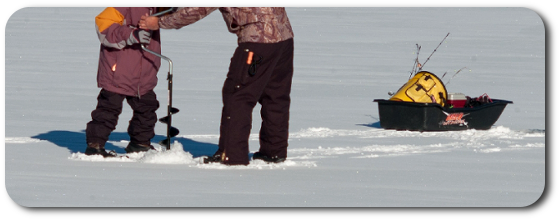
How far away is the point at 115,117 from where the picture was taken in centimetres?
709

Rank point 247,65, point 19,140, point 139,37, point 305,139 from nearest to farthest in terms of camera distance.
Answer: point 247,65 < point 139,37 < point 19,140 < point 305,139

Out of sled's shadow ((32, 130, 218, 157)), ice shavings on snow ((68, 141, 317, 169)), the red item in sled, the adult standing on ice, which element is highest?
the adult standing on ice

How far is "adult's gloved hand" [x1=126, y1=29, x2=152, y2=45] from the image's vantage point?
6.76m

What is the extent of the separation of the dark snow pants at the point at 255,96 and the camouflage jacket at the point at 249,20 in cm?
5

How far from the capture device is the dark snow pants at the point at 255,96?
21.5 feet

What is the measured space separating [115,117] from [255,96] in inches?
42.8

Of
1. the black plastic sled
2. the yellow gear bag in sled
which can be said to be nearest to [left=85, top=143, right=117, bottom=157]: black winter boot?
the black plastic sled

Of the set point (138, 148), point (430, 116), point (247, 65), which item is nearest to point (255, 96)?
point (247, 65)

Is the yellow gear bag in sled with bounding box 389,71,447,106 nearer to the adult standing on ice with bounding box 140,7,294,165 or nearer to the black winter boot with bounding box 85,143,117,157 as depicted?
the adult standing on ice with bounding box 140,7,294,165

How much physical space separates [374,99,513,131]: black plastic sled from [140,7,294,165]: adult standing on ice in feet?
6.87

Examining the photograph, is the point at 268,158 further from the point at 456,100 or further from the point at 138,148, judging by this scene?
the point at 456,100

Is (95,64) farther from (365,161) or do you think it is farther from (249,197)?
(249,197)

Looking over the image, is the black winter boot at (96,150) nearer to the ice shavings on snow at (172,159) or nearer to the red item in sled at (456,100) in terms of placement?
the ice shavings on snow at (172,159)

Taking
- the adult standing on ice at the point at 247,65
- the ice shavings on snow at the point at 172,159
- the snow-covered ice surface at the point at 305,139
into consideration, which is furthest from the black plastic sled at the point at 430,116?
the adult standing on ice at the point at 247,65
